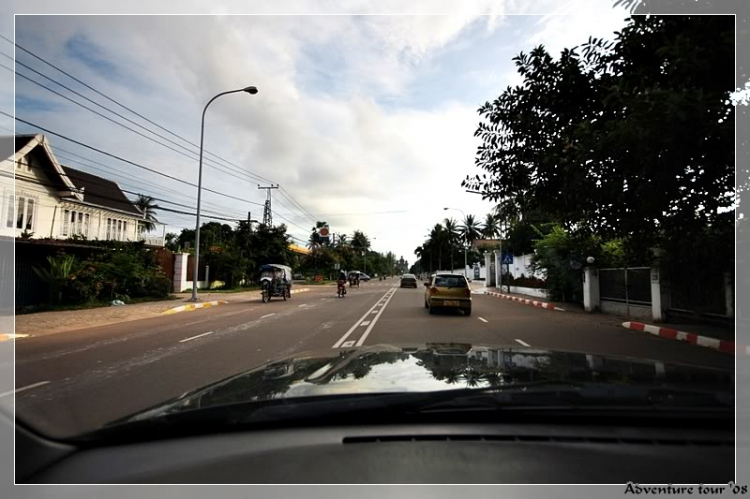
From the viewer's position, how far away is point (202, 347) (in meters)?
8.62

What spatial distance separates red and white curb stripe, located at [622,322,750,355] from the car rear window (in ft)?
17.1

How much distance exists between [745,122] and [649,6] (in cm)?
199

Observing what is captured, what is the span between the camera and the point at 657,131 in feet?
16.4

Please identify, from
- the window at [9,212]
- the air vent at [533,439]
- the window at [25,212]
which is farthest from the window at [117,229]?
the air vent at [533,439]

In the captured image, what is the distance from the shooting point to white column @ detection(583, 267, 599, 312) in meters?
17.5

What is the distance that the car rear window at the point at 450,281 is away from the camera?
15570mm

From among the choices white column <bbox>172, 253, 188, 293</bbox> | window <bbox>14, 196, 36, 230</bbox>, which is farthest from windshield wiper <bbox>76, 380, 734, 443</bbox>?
white column <bbox>172, 253, 188, 293</bbox>

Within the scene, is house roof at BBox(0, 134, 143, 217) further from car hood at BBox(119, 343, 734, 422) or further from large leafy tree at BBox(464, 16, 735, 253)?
car hood at BBox(119, 343, 734, 422)

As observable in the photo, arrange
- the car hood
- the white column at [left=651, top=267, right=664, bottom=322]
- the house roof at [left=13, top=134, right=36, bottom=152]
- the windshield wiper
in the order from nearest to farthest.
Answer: the windshield wiper < the car hood < the white column at [left=651, top=267, right=664, bottom=322] < the house roof at [left=13, top=134, right=36, bottom=152]

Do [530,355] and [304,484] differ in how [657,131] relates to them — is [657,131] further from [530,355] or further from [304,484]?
Answer: [304,484]

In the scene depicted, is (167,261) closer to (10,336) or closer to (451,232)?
(10,336)

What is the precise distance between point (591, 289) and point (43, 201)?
→ 1138 inches

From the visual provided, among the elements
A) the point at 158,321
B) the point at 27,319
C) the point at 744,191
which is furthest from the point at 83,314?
the point at 744,191

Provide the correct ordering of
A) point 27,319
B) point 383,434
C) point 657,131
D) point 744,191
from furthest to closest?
point 27,319
point 744,191
point 657,131
point 383,434
